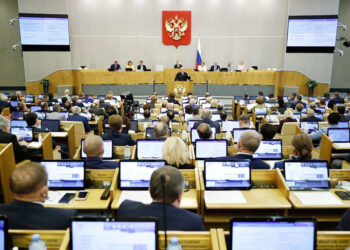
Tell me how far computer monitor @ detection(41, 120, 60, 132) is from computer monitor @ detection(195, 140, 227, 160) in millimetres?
3821

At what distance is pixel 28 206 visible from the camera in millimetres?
2301

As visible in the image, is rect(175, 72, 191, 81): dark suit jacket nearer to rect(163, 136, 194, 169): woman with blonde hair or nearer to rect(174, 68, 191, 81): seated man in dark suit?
rect(174, 68, 191, 81): seated man in dark suit

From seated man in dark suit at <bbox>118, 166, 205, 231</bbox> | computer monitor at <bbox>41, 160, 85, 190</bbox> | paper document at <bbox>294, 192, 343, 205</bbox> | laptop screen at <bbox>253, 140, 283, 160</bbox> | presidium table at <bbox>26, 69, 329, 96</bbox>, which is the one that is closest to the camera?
seated man in dark suit at <bbox>118, 166, 205, 231</bbox>

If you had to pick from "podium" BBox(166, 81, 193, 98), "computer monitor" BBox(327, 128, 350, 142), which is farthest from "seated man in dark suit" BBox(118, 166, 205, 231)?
"podium" BBox(166, 81, 193, 98)

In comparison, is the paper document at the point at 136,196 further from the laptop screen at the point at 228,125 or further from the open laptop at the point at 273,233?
the laptop screen at the point at 228,125

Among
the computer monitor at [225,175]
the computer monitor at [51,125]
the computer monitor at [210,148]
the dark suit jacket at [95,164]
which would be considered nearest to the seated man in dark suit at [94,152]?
the dark suit jacket at [95,164]

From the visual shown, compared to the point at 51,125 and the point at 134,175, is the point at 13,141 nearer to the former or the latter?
the point at 51,125

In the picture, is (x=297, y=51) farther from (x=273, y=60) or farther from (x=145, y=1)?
(x=145, y=1)

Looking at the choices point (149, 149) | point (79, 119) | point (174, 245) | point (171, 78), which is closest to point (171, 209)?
point (174, 245)

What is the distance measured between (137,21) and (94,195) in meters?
15.5

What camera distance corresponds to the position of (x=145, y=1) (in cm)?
1742

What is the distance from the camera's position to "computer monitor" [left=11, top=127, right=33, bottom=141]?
625 cm

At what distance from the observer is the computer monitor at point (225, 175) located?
3.67m

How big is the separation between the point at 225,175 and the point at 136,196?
1036 millimetres
